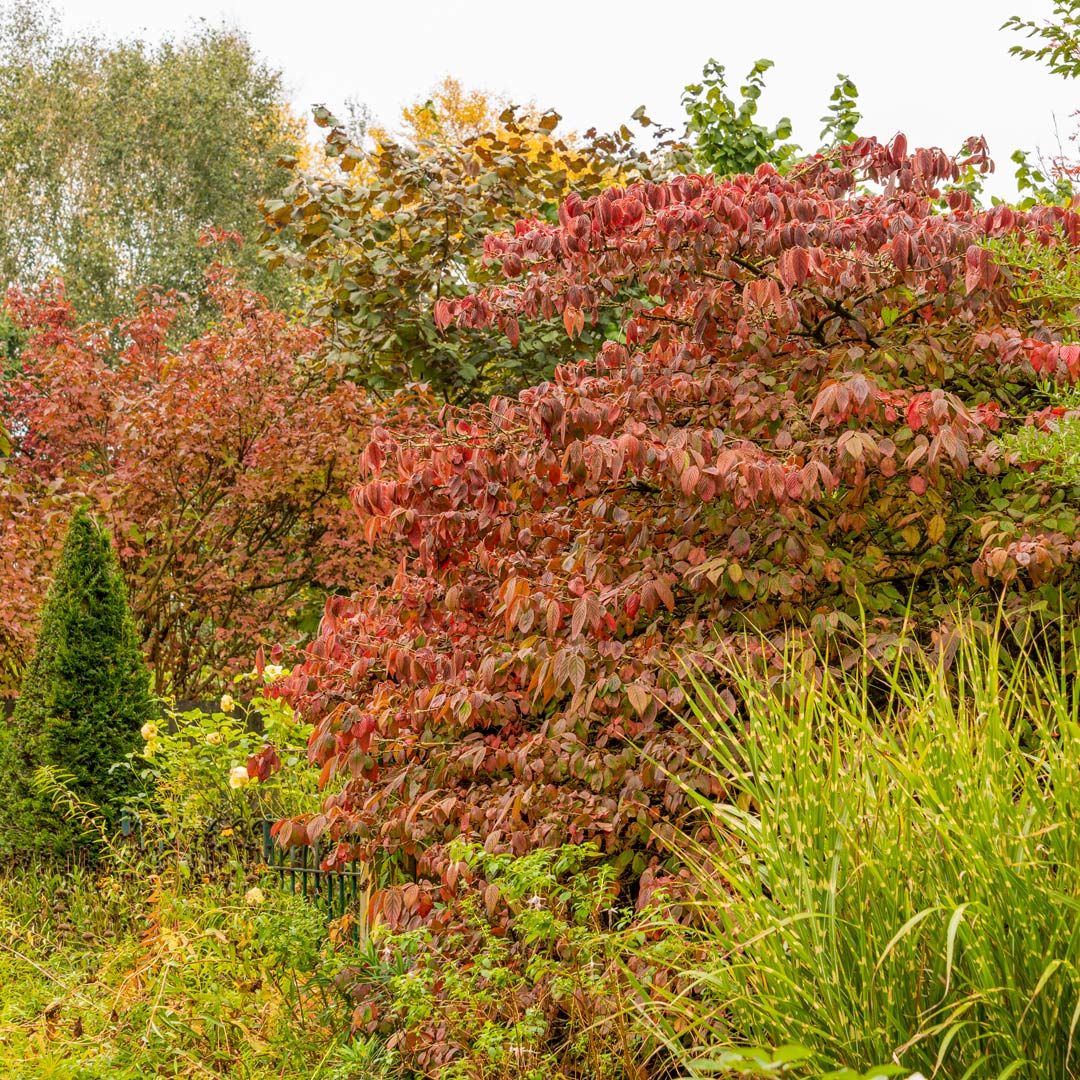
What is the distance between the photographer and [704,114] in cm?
839

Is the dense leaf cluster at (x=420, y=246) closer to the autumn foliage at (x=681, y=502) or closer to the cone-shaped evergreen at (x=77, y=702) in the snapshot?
the cone-shaped evergreen at (x=77, y=702)

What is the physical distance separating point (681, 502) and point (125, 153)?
76.9 ft

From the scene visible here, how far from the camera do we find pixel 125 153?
24484mm

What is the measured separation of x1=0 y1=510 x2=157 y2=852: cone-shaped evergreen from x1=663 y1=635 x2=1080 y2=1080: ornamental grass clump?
202 inches

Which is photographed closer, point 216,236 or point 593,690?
point 593,690

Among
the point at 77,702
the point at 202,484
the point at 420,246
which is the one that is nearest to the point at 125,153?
the point at 202,484

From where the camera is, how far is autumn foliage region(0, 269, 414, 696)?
28.5 feet

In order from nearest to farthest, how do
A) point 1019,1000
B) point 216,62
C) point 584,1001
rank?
1. point 1019,1000
2. point 584,1001
3. point 216,62

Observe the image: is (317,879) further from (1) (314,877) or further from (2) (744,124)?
(2) (744,124)

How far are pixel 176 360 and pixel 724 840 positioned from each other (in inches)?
276

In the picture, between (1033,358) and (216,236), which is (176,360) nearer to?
(216,236)

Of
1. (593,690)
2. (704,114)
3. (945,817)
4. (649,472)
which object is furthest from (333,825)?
(704,114)

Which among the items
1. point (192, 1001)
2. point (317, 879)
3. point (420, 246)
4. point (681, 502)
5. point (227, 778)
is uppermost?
point (420, 246)

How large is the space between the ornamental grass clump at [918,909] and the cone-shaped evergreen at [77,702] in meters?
5.14
